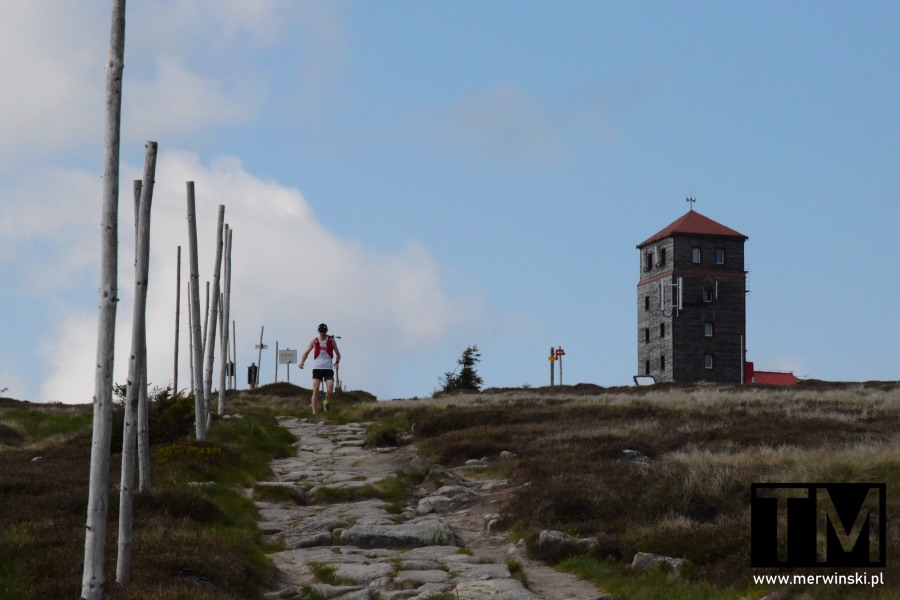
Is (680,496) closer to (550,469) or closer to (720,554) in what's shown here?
(720,554)

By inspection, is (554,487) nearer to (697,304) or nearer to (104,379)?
(104,379)

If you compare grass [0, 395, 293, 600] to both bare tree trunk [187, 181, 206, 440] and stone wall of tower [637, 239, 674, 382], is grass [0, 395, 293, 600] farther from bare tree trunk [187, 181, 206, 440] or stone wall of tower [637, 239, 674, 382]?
stone wall of tower [637, 239, 674, 382]

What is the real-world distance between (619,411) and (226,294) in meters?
11.6

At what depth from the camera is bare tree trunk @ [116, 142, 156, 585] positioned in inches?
433

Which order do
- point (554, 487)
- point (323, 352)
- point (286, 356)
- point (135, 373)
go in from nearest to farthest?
1. point (135, 373)
2. point (554, 487)
3. point (323, 352)
4. point (286, 356)

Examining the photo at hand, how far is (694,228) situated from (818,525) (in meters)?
88.9

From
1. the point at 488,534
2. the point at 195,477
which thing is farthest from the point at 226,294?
the point at 488,534

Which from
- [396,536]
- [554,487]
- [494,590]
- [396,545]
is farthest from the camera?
[554,487]

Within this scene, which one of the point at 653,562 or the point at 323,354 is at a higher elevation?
the point at 323,354

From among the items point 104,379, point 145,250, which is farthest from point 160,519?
point 104,379

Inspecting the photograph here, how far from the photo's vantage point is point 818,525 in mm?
12727

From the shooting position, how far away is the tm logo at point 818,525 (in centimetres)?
1157

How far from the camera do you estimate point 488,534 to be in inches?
606

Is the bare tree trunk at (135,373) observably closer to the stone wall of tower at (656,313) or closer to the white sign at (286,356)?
the white sign at (286,356)
